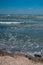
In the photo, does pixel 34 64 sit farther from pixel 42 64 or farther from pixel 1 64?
pixel 1 64

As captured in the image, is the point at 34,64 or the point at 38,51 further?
the point at 38,51

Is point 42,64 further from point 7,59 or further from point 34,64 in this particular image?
point 7,59

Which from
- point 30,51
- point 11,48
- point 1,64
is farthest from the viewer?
point 11,48

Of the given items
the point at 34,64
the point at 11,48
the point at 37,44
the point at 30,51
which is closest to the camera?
the point at 34,64

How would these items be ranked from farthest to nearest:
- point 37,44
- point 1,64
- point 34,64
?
point 37,44
point 34,64
point 1,64

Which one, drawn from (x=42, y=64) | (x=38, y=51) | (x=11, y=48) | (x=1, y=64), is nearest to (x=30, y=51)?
(x=38, y=51)

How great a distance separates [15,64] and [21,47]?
18.3ft

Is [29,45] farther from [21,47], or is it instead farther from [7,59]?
[7,59]

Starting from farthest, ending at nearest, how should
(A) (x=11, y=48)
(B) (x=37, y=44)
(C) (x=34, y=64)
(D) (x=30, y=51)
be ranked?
(B) (x=37, y=44) → (A) (x=11, y=48) → (D) (x=30, y=51) → (C) (x=34, y=64)

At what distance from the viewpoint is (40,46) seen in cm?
1316

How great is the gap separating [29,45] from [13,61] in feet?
19.2

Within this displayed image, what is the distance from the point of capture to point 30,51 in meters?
11.9

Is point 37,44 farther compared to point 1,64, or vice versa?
point 37,44

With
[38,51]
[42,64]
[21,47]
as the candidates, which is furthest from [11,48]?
[42,64]
